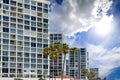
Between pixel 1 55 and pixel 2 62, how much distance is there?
156 inches

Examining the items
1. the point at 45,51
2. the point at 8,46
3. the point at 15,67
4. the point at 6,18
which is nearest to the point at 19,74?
the point at 15,67

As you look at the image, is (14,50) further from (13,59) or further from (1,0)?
(1,0)

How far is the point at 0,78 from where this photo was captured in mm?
187125

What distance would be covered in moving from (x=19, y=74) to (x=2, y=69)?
1223 centimetres

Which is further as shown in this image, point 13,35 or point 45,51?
point 13,35

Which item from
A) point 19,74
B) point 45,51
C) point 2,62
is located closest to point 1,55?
point 2,62

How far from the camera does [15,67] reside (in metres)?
198

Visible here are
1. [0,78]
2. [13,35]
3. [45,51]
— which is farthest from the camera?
[13,35]

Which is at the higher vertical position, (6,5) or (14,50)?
(6,5)

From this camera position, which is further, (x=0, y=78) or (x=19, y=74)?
(x=19, y=74)

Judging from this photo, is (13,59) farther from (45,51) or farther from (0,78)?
(45,51)

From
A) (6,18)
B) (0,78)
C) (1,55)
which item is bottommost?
(0,78)

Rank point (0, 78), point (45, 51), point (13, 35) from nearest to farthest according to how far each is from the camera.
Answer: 1. point (45, 51)
2. point (0, 78)
3. point (13, 35)

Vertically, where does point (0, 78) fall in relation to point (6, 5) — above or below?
below
